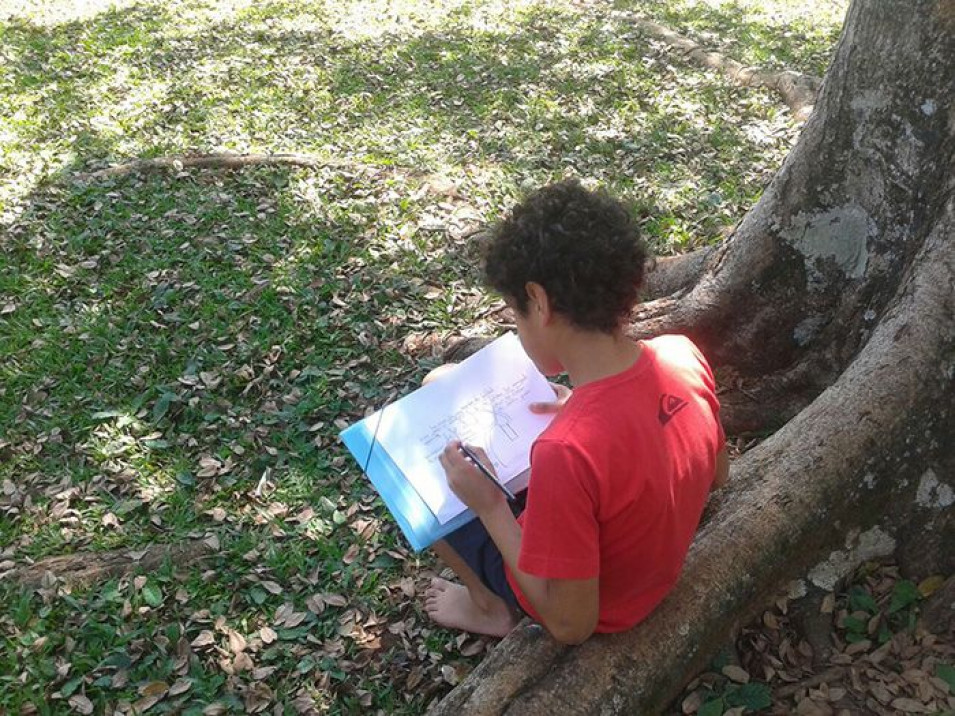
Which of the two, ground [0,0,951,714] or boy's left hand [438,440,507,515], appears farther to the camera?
ground [0,0,951,714]

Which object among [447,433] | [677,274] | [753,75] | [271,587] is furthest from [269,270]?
[753,75]

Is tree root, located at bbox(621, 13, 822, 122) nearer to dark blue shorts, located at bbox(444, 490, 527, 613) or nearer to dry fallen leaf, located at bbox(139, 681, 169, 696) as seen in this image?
dark blue shorts, located at bbox(444, 490, 527, 613)

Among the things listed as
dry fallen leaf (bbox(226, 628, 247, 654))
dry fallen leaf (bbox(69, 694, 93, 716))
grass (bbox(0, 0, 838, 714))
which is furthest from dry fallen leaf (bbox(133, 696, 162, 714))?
dry fallen leaf (bbox(226, 628, 247, 654))

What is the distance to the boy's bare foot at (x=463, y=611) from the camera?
3.14 metres

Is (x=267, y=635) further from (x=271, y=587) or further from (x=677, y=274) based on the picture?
(x=677, y=274)

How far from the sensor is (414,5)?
10234 mm

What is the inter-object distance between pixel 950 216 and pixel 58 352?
4630mm

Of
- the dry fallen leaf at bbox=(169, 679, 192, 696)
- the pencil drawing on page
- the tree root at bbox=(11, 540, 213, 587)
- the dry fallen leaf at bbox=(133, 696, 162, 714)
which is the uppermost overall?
the pencil drawing on page

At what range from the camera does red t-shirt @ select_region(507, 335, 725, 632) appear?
1.99 meters

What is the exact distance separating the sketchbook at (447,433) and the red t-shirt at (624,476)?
0.64 m

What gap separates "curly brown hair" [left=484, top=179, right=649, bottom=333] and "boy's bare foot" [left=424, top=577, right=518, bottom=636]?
1.45 meters

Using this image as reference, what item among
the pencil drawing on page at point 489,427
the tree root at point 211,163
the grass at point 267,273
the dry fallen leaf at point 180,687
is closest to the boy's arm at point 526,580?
the pencil drawing on page at point 489,427

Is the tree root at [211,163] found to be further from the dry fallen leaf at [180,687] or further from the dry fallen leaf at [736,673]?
the dry fallen leaf at [736,673]

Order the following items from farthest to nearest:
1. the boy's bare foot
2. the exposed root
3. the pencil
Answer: the exposed root < the boy's bare foot < the pencil
